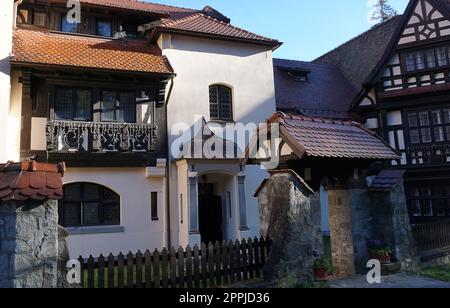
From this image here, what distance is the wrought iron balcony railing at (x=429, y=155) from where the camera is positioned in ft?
53.8

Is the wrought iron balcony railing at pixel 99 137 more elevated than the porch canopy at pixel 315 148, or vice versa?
the wrought iron balcony railing at pixel 99 137

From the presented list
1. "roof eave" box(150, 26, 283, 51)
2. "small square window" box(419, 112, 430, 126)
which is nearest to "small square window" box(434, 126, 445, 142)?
"small square window" box(419, 112, 430, 126)

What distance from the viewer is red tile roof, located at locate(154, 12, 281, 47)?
14.0 meters

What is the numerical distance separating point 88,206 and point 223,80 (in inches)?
276

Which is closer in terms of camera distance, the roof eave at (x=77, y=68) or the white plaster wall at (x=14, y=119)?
the roof eave at (x=77, y=68)

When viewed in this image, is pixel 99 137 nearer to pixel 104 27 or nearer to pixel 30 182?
pixel 104 27

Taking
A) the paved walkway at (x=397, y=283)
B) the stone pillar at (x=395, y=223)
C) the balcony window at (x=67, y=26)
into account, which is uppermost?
the balcony window at (x=67, y=26)

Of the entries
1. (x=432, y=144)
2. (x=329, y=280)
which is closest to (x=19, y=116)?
(x=329, y=280)

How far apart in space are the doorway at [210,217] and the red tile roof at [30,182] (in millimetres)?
9198

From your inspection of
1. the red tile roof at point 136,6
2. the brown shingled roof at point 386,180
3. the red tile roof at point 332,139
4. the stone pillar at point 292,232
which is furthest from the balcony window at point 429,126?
the stone pillar at point 292,232

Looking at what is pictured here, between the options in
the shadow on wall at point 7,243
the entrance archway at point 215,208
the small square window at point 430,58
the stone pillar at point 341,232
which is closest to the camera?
the shadow on wall at point 7,243

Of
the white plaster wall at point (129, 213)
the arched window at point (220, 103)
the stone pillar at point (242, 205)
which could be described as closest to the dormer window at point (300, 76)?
the arched window at point (220, 103)

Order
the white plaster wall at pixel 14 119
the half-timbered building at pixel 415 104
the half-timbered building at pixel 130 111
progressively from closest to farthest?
the white plaster wall at pixel 14 119
the half-timbered building at pixel 130 111
the half-timbered building at pixel 415 104

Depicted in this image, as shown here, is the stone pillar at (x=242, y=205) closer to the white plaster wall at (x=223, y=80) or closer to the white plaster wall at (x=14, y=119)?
the white plaster wall at (x=223, y=80)
